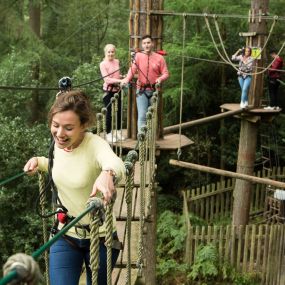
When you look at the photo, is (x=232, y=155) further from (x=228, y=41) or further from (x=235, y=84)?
(x=228, y=41)

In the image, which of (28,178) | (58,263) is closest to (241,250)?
(28,178)

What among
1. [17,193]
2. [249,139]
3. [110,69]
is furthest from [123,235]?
[17,193]

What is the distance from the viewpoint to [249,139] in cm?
843

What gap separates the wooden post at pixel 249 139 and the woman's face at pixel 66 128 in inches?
241

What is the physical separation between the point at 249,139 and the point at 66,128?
6.80 m

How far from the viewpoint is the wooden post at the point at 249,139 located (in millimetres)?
7760

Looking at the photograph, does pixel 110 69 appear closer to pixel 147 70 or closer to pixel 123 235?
pixel 147 70

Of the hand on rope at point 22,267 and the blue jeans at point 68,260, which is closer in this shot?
the hand on rope at point 22,267

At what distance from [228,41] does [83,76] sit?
3.69 metres

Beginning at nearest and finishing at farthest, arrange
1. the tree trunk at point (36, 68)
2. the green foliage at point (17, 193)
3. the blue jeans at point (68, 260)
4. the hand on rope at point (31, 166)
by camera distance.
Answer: the blue jeans at point (68, 260), the hand on rope at point (31, 166), the green foliage at point (17, 193), the tree trunk at point (36, 68)

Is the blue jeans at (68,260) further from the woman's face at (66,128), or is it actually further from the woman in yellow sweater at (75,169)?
the woman's face at (66,128)

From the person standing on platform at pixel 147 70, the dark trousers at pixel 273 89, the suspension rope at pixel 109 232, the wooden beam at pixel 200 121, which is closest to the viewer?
the suspension rope at pixel 109 232

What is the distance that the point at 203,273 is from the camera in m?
8.25

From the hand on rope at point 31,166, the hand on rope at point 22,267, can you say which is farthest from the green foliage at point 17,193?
the hand on rope at point 22,267
